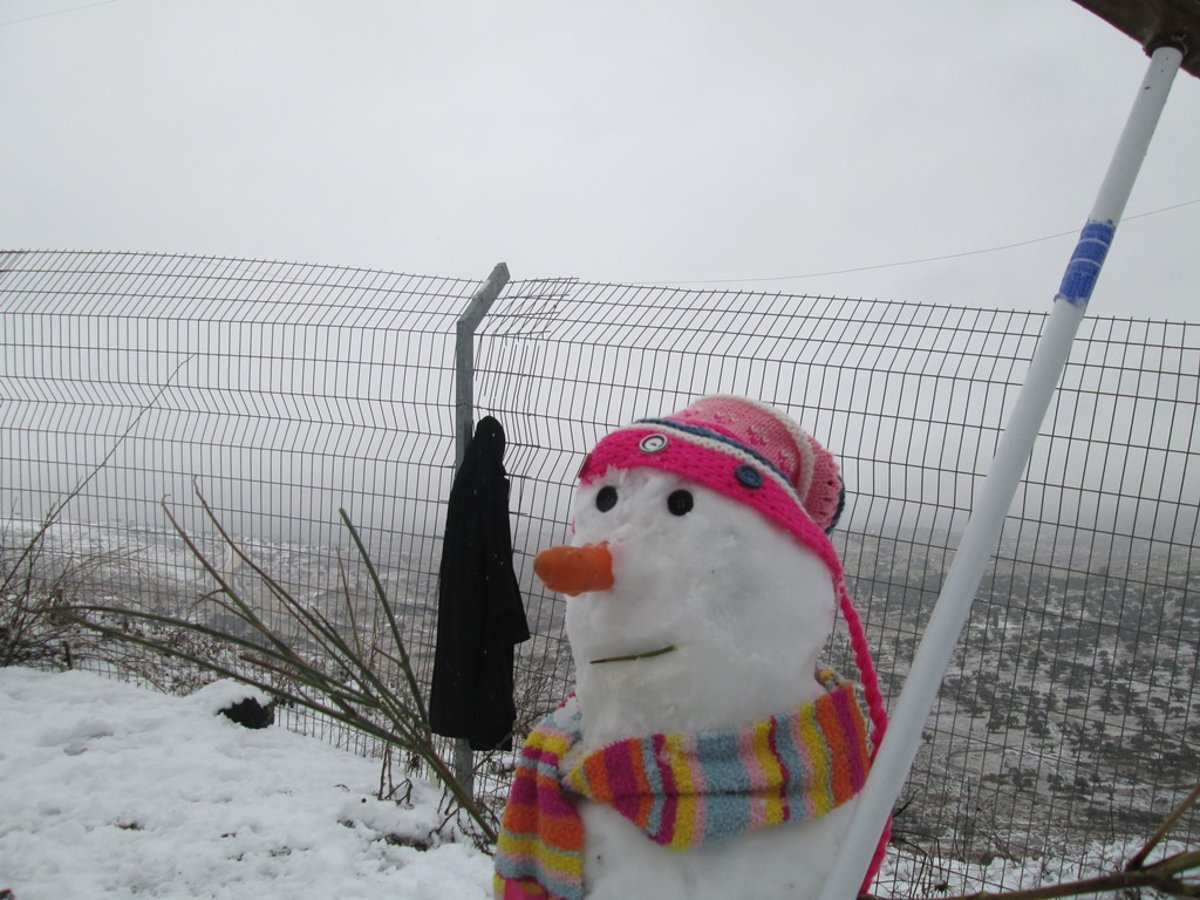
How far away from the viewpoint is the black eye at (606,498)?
119cm

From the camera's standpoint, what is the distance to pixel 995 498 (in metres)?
0.79

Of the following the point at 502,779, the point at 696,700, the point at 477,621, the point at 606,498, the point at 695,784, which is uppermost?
the point at 606,498

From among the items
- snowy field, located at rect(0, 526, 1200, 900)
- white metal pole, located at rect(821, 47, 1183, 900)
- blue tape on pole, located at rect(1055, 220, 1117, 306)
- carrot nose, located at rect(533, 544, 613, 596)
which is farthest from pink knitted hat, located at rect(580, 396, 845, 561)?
snowy field, located at rect(0, 526, 1200, 900)

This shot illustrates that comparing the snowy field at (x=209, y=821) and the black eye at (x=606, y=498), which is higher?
the black eye at (x=606, y=498)

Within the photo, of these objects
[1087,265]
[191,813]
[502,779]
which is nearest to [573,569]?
[1087,265]

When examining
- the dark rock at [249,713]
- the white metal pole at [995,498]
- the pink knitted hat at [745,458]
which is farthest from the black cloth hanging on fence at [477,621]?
the white metal pole at [995,498]

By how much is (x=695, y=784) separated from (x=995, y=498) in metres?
0.54

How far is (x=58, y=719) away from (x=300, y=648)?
106 centimetres

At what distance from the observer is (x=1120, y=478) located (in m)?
2.54

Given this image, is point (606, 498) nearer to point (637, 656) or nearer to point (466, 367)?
point (637, 656)

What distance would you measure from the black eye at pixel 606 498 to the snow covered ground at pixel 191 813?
191 centimetres

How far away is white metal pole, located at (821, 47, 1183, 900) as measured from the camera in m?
0.77

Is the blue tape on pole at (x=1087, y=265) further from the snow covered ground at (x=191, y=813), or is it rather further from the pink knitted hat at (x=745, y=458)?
the snow covered ground at (x=191, y=813)

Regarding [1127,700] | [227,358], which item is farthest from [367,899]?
[1127,700]
